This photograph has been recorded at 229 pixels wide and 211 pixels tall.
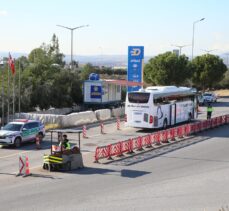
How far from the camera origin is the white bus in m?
34.2

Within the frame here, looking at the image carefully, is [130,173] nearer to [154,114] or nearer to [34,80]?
[154,114]

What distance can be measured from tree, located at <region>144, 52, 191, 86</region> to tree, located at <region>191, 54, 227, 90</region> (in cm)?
574

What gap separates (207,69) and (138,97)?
153 feet

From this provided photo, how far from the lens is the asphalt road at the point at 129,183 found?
15.9 metres

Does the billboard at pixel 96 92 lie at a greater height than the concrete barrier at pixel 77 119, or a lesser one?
greater

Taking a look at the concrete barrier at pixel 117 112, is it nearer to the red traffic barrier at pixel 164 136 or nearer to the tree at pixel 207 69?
the red traffic barrier at pixel 164 136

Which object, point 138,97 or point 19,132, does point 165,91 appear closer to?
point 138,97

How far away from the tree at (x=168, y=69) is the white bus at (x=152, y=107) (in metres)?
33.9

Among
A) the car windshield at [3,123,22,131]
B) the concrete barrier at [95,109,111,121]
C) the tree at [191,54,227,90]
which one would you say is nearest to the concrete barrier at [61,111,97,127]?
the concrete barrier at [95,109,111,121]

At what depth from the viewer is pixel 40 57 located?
5703cm

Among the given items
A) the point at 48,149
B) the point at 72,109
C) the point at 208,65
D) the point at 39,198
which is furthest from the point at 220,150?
the point at 208,65

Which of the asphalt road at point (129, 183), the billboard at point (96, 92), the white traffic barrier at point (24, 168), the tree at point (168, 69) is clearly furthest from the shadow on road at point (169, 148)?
the tree at point (168, 69)

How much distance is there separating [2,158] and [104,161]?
17.8 feet

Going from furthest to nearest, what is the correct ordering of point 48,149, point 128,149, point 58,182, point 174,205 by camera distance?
point 48,149, point 128,149, point 58,182, point 174,205
